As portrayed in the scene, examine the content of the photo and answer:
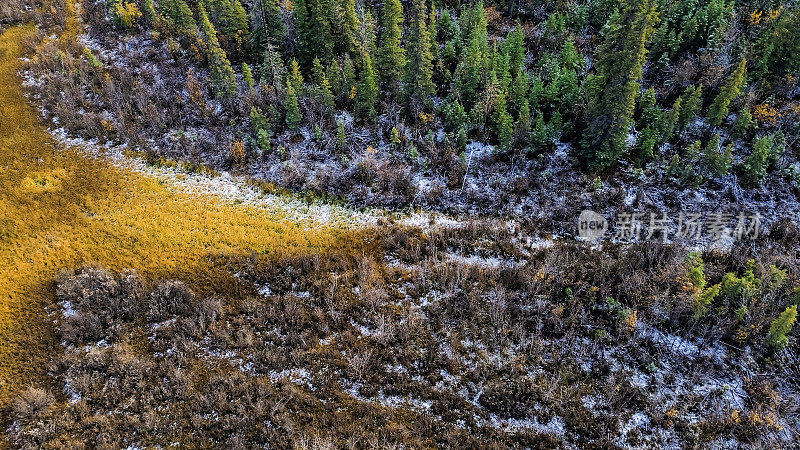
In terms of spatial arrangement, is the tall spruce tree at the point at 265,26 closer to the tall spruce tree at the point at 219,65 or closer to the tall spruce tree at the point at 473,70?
the tall spruce tree at the point at 219,65

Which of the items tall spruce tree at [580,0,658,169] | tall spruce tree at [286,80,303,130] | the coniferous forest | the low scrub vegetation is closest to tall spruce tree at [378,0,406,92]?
the coniferous forest

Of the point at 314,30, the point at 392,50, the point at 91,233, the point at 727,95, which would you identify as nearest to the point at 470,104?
the point at 392,50

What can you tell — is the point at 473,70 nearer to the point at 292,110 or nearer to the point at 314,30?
the point at 292,110

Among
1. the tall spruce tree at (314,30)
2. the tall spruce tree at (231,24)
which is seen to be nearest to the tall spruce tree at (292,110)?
the tall spruce tree at (314,30)

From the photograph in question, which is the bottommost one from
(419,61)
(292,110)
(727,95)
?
(292,110)

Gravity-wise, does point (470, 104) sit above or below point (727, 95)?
below

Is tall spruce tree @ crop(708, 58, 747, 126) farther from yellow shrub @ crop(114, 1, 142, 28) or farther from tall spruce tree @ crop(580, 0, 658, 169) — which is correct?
yellow shrub @ crop(114, 1, 142, 28)

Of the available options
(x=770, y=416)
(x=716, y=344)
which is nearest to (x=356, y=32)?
(x=716, y=344)
